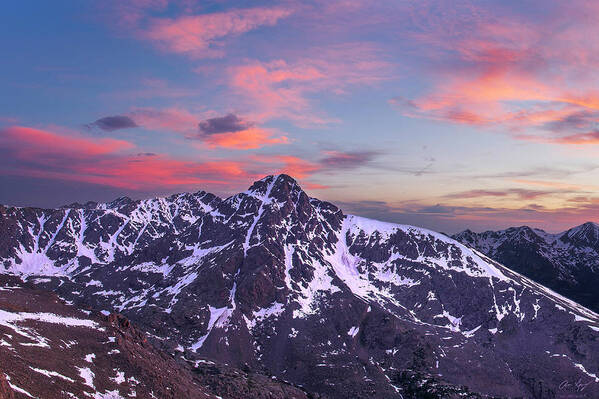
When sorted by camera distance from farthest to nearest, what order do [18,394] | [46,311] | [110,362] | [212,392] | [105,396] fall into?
[212,392]
[46,311]
[110,362]
[105,396]
[18,394]

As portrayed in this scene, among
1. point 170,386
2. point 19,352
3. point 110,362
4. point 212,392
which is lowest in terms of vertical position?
point 212,392

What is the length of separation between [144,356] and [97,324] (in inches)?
810

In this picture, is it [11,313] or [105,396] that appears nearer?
[105,396]

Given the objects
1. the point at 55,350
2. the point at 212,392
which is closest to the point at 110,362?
the point at 55,350

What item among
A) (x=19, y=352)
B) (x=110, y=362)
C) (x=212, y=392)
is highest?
(x=19, y=352)

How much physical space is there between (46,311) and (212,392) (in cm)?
7263

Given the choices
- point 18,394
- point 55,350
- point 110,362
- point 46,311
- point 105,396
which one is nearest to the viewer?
point 18,394

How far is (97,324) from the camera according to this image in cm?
17250

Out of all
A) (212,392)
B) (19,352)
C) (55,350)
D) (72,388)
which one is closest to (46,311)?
(55,350)

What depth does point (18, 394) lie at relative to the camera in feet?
330

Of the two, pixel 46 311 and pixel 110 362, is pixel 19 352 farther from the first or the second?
pixel 46 311

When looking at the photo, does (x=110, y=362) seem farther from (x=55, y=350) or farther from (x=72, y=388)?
(x=72, y=388)

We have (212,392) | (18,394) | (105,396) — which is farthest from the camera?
(212,392)

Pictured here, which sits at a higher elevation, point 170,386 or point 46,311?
point 46,311
